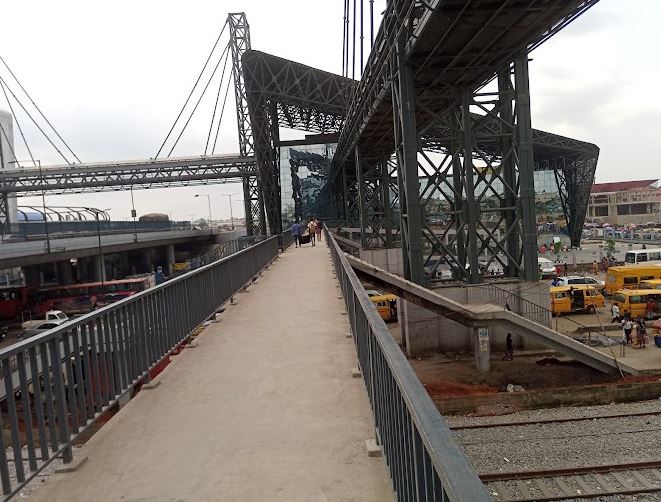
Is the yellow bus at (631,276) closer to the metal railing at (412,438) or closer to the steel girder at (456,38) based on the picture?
the steel girder at (456,38)

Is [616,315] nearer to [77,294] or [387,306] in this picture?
[387,306]

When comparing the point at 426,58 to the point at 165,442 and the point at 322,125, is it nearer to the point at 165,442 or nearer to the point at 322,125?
the point at 165,442

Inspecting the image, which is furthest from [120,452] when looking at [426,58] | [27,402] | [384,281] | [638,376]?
[638,376]

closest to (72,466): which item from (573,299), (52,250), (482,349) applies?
(482,349)


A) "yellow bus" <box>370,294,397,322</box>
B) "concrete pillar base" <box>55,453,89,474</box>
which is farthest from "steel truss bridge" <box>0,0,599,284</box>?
"concrete pillar base" <box>55,453,89,474</box>

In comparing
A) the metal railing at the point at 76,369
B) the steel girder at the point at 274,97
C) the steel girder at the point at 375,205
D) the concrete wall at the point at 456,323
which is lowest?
the concrete wall at the point at 456,323

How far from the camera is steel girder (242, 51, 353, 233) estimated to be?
45.2 meters

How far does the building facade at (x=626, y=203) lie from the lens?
3607 inches

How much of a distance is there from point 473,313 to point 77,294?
28.9m

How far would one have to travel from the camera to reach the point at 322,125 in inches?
2285

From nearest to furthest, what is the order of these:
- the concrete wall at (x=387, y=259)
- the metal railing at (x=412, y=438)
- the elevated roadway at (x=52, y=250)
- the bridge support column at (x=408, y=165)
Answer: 1. the metal railing at (x=412, y=438)
2. the bridge support column at (x=408, y=165)
3. the elevated roadway at (x=52, y=250)
4. the concrete wall at (x=387, y=259)

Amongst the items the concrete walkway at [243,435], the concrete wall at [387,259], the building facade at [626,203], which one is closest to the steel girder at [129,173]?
the concrete wall at [387,259]

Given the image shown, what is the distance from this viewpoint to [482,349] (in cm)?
1714

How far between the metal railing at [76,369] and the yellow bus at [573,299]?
1057 inches
